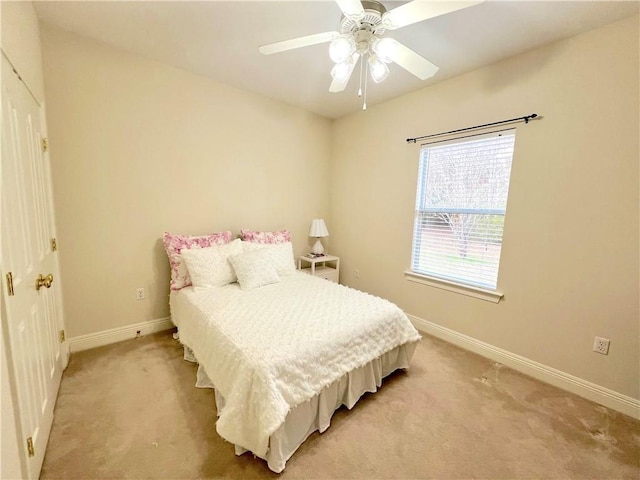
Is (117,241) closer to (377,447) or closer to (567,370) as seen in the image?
(377,447)

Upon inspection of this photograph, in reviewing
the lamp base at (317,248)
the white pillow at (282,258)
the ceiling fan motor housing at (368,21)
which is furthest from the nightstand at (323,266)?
the ceiling fan motor housing at (368,21)

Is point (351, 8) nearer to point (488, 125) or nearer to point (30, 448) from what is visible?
point (488, 125)

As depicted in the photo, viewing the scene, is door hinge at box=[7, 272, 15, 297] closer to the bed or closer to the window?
the bed

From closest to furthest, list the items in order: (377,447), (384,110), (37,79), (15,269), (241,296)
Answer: (15,269)
(377,447)
(37,79)
(241,296)
(384,110)

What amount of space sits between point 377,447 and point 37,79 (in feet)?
10.3

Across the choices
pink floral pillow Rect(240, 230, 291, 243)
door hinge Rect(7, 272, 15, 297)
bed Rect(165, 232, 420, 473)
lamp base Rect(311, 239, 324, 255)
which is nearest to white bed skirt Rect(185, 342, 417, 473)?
bed Rect(165, 232, 420, 473)

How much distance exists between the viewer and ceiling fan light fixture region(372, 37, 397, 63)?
142cm

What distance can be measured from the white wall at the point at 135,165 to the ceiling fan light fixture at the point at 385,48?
73.6 inches

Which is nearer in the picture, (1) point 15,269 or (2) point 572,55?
(1) point 15,269

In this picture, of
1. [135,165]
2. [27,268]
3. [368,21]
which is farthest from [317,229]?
[27,268]

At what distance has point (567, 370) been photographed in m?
2.00

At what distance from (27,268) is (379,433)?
206 centimetres

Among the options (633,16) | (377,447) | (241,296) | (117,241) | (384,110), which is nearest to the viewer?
(377,447)

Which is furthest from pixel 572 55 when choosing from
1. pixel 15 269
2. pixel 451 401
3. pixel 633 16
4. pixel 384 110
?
pixel 15 269
